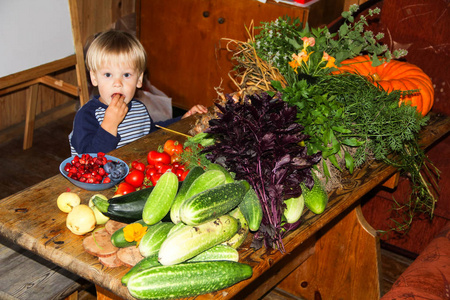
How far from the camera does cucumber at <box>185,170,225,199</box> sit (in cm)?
156

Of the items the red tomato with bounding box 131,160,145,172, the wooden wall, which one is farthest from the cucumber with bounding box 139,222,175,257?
the wooden wall

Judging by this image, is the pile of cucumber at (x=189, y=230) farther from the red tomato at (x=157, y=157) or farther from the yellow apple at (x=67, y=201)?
the red tomato at (x=157, y=157)

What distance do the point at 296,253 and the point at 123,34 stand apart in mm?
A: 1401

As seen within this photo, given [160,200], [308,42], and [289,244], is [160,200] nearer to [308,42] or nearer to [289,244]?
[289,244]

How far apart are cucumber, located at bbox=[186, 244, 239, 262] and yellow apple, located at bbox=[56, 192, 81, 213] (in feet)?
1.57

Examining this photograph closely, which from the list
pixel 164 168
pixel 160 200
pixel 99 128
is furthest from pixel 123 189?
pixel 99 128

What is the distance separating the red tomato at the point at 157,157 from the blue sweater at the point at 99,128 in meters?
0.56

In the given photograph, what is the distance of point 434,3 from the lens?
9.45ft

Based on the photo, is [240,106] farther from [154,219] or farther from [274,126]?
[154,219]

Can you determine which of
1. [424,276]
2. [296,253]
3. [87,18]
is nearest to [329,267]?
[296,253]

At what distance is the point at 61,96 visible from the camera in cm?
479

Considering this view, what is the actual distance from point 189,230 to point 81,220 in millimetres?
372

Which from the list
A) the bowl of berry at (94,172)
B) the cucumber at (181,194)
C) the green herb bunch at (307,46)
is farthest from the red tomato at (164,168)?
the green herb bunch at (307,46)

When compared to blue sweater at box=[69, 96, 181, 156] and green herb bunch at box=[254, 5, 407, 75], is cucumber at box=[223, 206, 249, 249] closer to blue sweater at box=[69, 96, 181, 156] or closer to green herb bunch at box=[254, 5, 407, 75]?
green herb bunch at box=[254, 5, 407, 75]
